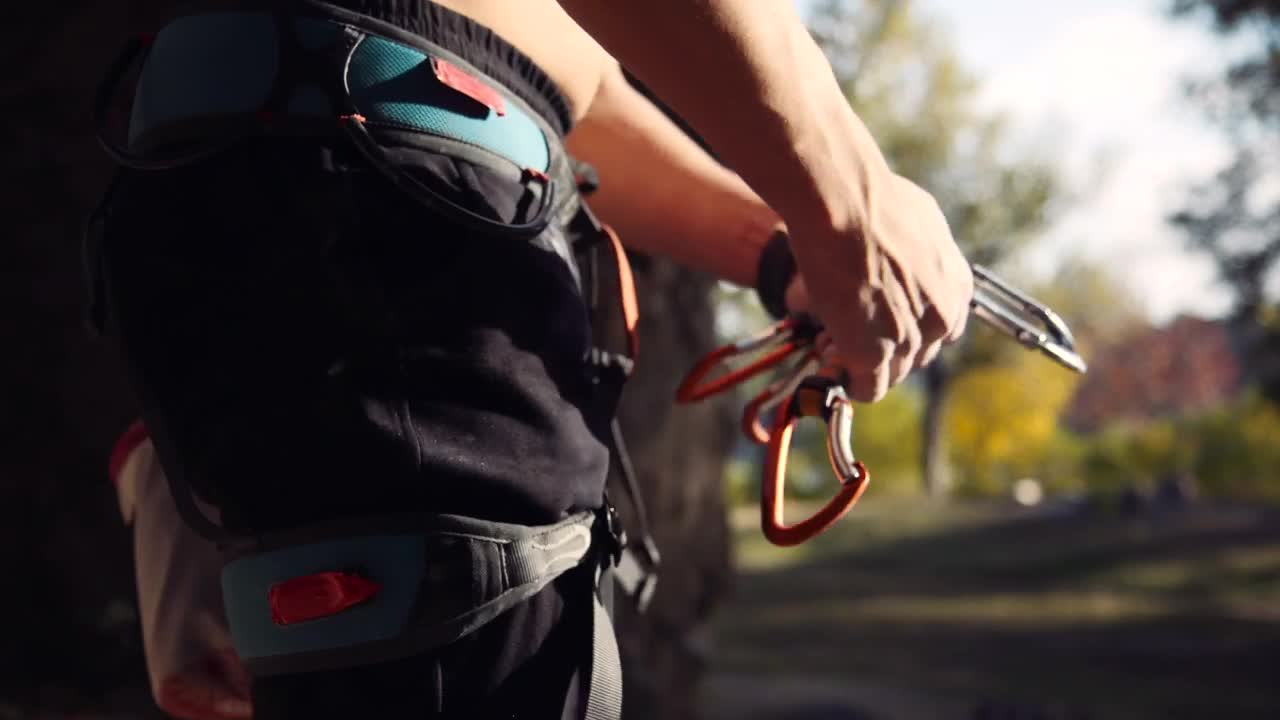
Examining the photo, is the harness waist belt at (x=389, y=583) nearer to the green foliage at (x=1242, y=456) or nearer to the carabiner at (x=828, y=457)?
the carabiner at (x=828, y=457)

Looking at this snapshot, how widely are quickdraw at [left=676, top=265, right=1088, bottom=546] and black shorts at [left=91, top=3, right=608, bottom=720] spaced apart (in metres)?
0.21

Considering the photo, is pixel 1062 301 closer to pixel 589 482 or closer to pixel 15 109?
pixel 15 109

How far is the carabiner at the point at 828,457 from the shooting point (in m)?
1.13

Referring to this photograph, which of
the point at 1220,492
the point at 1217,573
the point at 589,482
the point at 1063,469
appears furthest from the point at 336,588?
the point at 1063,469

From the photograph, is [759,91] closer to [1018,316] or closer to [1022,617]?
[1018,316]

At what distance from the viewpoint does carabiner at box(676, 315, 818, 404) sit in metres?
1.46

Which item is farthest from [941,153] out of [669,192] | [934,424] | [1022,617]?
[669,192]

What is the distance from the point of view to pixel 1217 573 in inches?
427

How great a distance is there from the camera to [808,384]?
4.16 ft

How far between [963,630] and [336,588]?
8.77 meters

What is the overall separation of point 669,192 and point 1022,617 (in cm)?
897

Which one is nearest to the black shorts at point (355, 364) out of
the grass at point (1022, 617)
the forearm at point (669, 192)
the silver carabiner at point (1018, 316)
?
the forearm at point (669, 192)

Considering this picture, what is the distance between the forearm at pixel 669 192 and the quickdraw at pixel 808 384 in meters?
0.13

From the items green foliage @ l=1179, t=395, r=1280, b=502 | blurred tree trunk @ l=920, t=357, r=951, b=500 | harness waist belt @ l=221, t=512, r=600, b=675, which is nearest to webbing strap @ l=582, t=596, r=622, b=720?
harness waist belt @ l=221, t=512, r=600, b=675
